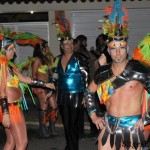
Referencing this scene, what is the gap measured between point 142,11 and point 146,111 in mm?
11082

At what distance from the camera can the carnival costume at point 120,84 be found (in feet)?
16.3

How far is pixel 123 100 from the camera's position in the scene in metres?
4.99

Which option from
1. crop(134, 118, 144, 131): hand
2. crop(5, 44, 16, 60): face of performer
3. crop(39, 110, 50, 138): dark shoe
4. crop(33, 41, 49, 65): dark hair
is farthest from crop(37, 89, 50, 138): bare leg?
crop(134, 118, 144, 131): hand

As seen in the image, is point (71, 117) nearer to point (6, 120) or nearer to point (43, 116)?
point (6, 120)

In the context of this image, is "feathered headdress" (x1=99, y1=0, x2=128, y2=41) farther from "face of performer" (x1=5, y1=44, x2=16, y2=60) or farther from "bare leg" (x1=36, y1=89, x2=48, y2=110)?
"bare leg" (x1=36, y1=89, x2=48, y2=110)

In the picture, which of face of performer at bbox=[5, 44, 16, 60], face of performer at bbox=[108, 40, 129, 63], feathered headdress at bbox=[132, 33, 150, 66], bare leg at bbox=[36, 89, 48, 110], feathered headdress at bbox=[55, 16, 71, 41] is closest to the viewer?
face of performer at bbox=[108, 40, 129, 63]

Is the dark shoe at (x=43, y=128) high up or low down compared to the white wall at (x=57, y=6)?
down

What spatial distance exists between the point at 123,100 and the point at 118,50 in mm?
592

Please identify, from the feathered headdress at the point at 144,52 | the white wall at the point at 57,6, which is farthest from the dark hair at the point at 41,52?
the white wall at the point at 57,6

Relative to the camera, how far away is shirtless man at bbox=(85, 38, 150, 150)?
4.97m

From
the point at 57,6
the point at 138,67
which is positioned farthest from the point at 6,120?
the point at 57,6

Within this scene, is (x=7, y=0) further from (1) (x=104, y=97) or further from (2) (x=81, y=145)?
(1) (x=104, y=97)

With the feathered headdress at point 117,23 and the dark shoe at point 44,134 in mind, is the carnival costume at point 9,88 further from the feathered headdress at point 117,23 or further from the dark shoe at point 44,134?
the dark shoe at point 44,134

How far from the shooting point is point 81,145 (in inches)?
313
